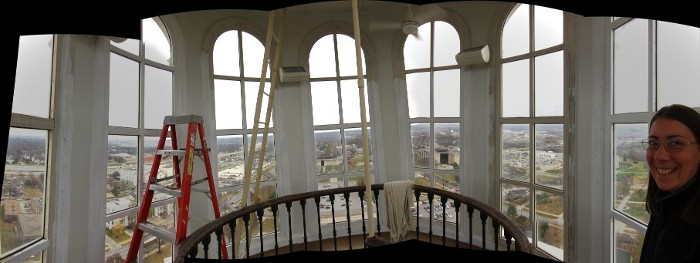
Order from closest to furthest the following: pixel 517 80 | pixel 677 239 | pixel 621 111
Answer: pixel 677 239, pixel 621 111, pixel 517 80

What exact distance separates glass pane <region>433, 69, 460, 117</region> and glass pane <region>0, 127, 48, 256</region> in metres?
1.37

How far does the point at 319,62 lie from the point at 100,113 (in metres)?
0.83

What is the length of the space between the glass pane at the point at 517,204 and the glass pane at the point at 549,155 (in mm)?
93

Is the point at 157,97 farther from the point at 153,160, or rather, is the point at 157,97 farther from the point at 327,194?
the point at 327,194

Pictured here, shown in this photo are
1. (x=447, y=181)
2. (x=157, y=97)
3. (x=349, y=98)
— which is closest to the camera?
(x=157, y=97)

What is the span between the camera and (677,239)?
0.46 meters

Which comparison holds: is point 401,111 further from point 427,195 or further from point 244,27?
point 244,27

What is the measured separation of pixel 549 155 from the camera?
1106 mm

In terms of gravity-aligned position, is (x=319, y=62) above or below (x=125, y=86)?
above

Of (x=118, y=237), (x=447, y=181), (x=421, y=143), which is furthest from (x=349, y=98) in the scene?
(x=118, y=237)

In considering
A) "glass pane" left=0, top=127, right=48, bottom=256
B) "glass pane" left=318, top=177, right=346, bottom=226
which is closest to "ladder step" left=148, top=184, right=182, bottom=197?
"glass pane" left=0, top=127, right=48, bottom=256

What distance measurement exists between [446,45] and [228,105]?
1081mm

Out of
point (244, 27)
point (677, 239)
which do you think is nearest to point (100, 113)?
point (244, 27)

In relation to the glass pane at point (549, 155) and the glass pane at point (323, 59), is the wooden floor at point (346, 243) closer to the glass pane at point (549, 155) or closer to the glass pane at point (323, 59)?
the glass pane at point (549, 155)
